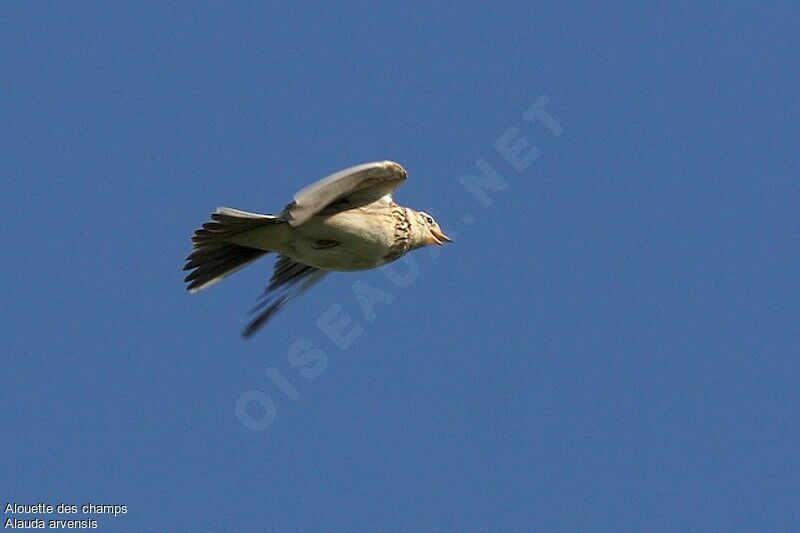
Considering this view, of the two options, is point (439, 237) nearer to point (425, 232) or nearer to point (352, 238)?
point (425, 232)

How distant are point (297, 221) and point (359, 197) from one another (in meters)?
1.67

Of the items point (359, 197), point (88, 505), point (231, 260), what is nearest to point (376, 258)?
point (359, 197)

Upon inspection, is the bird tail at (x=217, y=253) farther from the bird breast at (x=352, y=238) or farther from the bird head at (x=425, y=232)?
the bird head at (x=425, y=232)

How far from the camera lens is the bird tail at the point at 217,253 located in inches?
418

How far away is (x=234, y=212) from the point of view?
10.4 metres

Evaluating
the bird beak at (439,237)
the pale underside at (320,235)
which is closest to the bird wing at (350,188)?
the pale underside at (320,235)

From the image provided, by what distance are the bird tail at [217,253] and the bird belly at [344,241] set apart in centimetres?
36

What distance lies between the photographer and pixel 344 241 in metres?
10.8

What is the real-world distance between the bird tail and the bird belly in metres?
0.36

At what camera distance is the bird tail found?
10625 millimetres

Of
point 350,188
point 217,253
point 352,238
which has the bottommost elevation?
point 350,188

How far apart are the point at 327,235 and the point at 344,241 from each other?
0.16m

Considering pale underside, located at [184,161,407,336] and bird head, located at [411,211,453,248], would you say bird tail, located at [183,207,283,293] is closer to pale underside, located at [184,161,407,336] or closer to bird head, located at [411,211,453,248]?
pale underside, located at [184,161,407,336]

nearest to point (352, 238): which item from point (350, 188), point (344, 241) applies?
point (344, 241)
